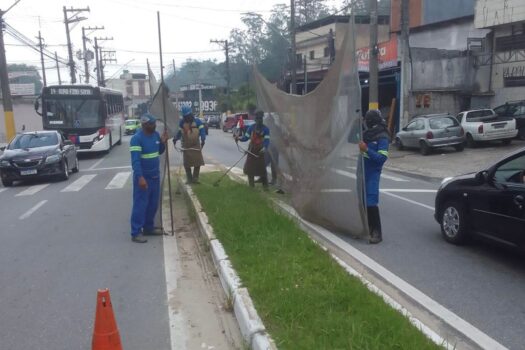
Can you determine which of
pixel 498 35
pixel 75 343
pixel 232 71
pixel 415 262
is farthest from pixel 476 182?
pixel 232 71

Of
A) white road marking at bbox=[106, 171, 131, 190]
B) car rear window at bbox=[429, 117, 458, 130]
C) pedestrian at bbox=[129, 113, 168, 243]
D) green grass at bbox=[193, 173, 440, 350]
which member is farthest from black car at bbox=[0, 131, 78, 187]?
car rear window at bbox=[429, 117, 458, 130]

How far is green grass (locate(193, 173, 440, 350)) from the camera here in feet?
11.7

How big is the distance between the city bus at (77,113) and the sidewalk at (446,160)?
39.8ft

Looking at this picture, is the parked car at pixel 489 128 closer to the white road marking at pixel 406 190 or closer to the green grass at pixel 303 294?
the white road marking at pixel 406 190

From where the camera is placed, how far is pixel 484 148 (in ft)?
62.9

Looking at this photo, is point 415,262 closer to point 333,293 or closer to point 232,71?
point 333,293

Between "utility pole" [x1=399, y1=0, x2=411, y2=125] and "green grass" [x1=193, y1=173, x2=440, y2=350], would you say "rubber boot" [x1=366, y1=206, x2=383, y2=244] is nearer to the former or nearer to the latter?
"green grass" [x1=193, y1=173, x2=440, y2=350]

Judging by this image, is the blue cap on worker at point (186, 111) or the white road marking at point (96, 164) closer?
the blue cap on worker at point (186, 111)

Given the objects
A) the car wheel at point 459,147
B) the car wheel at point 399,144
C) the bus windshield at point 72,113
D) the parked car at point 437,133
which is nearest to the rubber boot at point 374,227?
the parked car at point 437,133

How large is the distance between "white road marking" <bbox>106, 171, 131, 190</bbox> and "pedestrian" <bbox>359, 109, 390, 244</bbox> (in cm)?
794

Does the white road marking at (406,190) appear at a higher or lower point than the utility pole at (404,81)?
lower

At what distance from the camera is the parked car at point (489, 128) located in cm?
1866

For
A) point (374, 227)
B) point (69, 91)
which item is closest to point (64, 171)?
point (69, 91)

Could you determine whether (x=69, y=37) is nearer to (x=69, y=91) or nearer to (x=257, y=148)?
(x=69, y=91)
